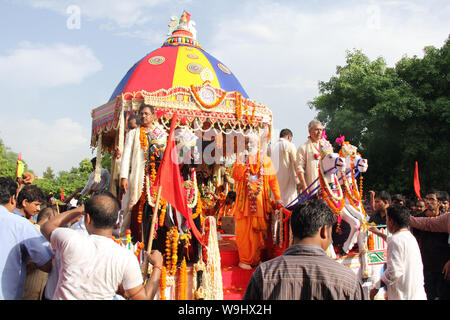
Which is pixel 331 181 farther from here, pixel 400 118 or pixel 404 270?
pixel 400 118

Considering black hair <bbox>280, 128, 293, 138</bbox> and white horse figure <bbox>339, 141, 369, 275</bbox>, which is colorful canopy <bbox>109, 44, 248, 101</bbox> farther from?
white horse figure <bbox>339, 141, 369, 275</bbox>

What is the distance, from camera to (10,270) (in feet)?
7.66

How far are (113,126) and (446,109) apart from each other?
37.7 ft

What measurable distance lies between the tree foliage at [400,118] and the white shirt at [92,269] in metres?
13.5

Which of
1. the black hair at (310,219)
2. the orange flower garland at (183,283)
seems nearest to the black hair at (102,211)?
the black hair at (310,219)

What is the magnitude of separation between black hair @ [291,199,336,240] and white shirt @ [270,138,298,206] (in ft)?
12.2

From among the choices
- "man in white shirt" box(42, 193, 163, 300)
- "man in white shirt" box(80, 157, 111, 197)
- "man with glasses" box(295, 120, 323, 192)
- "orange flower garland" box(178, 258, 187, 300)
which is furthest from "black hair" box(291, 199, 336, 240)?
"man in white shirt" box(80, 157, 111, 197)

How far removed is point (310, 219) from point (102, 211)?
48.6 inches

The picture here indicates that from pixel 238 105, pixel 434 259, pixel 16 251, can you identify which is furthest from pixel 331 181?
pixel 238 105

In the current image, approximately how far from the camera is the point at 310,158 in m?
5.34

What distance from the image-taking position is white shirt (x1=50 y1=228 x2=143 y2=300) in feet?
6.47

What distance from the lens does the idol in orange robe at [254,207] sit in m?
5.46
